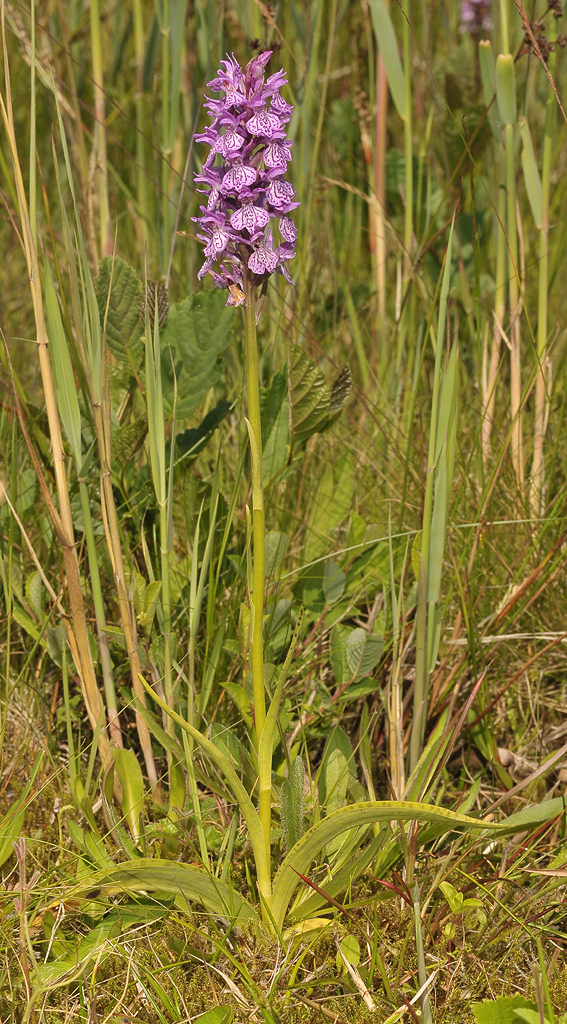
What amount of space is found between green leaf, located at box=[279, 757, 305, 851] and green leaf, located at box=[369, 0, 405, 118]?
1523mm

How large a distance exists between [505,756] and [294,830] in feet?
1.62

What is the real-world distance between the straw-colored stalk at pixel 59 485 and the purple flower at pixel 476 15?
2700 millimetres

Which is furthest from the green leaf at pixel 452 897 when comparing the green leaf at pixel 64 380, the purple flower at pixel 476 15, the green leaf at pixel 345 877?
the purple flower at pixel 476 15

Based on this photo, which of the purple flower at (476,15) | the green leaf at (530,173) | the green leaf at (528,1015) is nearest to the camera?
the green leaf at (528,1015)

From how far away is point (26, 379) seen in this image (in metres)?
2.39

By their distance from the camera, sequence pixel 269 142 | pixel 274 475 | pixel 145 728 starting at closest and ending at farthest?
pixel 269 142 → pixel 145 728 → pixel 274 475

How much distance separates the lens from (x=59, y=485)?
131cm

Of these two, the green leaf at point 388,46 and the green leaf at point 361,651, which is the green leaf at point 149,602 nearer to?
the green leaf at point 361,651

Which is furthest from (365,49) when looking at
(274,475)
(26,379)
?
(274,475)

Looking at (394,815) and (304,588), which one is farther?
(304,588)

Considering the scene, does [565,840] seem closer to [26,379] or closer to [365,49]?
[26,379]

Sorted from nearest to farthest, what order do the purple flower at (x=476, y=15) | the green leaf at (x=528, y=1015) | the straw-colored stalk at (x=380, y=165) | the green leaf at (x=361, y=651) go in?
the green leaf at (x=528, y=1015)
the green leaf at (x=361, y=651)
the straw-colored stalk at (x=380, y=165)
the purple flower at (x=476, y=15)

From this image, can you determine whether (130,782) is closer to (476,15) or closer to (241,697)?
(241,697)

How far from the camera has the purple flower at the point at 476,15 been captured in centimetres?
344
